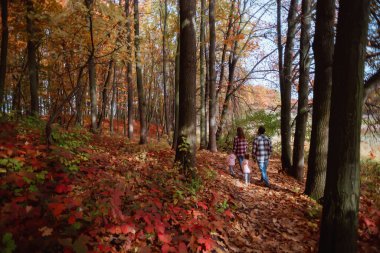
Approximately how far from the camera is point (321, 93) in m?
6.64

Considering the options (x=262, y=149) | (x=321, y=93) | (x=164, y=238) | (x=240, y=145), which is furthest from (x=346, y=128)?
(x=240, y=145)

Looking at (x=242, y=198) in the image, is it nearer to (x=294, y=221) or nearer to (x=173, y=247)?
(x=294, y=221)

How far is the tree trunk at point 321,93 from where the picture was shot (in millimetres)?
6504

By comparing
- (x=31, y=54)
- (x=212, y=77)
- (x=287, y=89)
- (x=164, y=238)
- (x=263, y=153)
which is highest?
(x=31, y=54)

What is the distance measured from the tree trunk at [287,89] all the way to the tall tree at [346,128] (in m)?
6.17

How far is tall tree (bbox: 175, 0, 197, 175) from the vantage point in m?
6.27

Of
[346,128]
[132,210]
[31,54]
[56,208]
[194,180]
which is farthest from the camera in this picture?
[31,54]

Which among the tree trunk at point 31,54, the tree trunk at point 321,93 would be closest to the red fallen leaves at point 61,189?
the tree trunk at point 321,93

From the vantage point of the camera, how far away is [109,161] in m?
6.84

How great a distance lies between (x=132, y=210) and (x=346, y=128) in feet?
11.5

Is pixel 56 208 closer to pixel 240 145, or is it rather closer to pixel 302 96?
pixel 240 145

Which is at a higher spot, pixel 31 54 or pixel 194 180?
pixel 31 54

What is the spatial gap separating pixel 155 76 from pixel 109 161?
95.1 feet

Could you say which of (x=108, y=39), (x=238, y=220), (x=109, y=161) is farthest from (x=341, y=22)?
(x=108, y=39)
